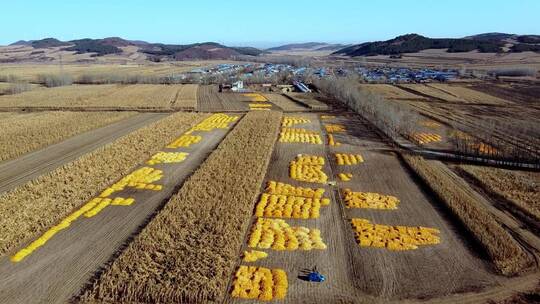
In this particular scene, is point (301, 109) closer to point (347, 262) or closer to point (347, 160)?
point (347, 160)

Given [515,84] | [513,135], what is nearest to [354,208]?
[513,135]

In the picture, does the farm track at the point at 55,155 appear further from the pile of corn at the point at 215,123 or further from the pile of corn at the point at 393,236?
the pile of corn at the point at 393,236

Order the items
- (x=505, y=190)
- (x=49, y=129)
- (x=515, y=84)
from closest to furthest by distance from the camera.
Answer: (x=505, y=190), (x=49, y=129), (x=515, y=84)

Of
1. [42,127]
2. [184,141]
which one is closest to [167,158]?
[184,141]

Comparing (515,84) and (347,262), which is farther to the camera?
(515,84)

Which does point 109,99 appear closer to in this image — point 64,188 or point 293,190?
point 64,188
